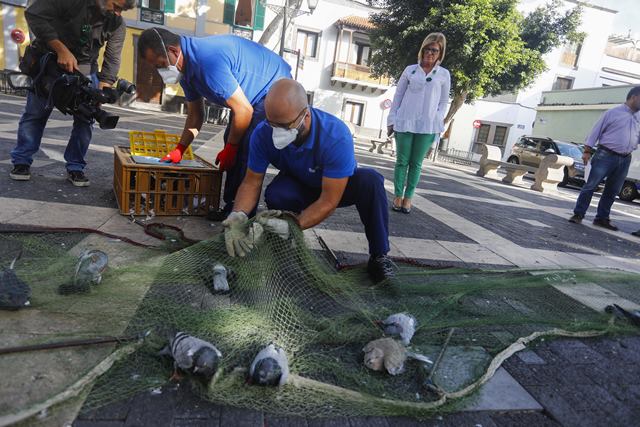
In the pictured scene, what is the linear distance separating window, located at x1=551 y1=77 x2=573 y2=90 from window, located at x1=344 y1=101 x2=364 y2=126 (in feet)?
45.0

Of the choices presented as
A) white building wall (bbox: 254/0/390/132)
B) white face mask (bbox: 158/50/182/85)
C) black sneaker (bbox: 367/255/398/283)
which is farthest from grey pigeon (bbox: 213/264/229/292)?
white building wall (bbox: 254/0/390/132)

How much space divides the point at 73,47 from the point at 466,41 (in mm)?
13120

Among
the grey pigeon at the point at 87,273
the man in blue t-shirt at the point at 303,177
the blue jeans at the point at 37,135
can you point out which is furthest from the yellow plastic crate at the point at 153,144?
the grey pigeon at the point at 87,273

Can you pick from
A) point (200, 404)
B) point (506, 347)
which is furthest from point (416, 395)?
point (200, 404)

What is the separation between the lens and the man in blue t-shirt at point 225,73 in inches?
105

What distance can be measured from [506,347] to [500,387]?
31cm

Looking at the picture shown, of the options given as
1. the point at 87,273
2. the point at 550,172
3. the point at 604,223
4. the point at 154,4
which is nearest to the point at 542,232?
the point at 604,223

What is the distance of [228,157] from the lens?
9.97ft

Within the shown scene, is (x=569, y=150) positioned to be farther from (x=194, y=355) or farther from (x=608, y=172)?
(x=194, y=355)

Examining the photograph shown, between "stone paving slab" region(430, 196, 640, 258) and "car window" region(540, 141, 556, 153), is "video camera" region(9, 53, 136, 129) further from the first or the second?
"car window" region(540, 141, 556, 153)

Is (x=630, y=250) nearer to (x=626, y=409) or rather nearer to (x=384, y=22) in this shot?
(x=626, y=409)

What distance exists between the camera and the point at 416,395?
1.48 meters

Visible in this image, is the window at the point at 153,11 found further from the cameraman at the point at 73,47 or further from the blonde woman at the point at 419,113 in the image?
the blonde woman at the point at 419,113

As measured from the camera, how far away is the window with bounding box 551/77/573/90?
Answer: 93.5ft
